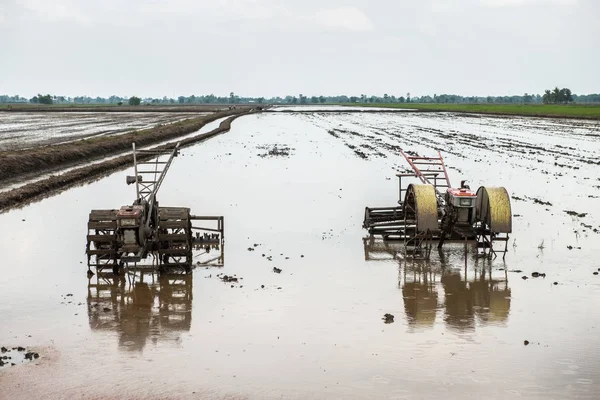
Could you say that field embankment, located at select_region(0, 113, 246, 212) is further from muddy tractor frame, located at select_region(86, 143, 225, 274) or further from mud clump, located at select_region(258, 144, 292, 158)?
muddy tractor frame, located at select_region(86, 143, 225, 274)

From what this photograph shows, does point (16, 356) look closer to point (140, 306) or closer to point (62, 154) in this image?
point (140, 306)

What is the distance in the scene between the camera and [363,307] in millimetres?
12188

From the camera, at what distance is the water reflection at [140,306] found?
10961 mm

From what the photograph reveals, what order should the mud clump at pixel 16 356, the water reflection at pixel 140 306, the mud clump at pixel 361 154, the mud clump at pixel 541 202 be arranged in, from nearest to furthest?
the mud clump at pixel 16 356
the water reflection at pixel 140 306
the mud clump at pixel 541 202
the mud clump at pixel 361 154

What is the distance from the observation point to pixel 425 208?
15.4 metres

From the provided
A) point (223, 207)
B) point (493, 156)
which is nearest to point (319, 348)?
point (223, 207)

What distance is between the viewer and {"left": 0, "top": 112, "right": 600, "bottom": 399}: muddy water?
9172mm

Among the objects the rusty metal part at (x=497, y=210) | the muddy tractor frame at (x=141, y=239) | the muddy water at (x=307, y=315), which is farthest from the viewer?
the rusty metal part at (x=497, y=210)

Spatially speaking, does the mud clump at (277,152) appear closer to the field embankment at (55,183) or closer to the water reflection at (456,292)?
the field embankment at (55,183)

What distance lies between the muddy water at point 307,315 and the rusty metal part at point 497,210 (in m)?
0.87

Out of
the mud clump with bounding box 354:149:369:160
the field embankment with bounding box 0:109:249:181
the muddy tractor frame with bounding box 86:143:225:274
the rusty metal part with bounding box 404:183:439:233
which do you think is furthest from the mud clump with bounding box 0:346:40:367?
the mud clump with bounding box 354:149:369:160

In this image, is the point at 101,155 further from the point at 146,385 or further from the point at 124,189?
the point at 146,385

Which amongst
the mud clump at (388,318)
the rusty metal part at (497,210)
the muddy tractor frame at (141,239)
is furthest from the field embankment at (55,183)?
the mud clump at (388,318)

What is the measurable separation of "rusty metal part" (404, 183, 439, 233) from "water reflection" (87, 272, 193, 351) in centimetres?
523
